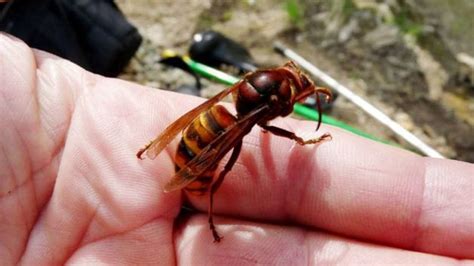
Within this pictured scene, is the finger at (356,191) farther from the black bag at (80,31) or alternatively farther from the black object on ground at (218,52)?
the black object on ground at (218,52)

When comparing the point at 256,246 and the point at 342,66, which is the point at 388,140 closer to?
the point at 342,66

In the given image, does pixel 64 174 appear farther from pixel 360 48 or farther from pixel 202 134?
pixel 360 48

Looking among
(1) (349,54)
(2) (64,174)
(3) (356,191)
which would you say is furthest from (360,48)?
(2) (64,174)

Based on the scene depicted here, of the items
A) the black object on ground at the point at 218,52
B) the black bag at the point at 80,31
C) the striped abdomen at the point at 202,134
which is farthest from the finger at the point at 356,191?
the black object on ground at the point at 218,52

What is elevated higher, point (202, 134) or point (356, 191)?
point (202, 134)

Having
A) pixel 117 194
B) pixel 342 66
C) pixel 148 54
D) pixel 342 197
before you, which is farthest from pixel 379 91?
pixel 117 194
